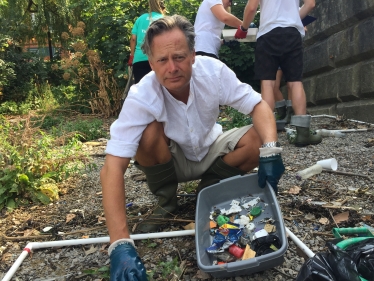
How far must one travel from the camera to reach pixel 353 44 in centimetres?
414

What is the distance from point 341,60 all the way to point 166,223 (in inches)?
137

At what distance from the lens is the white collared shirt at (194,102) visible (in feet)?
5.55

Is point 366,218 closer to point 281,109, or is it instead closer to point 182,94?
point 182,94

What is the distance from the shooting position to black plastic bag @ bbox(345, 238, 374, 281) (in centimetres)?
114

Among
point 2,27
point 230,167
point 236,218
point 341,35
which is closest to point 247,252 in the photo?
point 236,218

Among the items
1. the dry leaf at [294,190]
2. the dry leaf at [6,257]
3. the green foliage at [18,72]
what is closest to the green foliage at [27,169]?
the dry leaf at [6,257]

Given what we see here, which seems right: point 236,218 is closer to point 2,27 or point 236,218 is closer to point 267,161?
point 267,161

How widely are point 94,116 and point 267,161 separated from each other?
553 cm

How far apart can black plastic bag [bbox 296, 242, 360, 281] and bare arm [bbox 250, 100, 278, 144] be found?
716 mm

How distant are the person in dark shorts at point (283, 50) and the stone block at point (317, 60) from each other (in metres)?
1.57

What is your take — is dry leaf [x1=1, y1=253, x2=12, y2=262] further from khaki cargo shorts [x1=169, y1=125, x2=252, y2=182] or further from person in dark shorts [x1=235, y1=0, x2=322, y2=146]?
person in dark shorts [x1=235, y1=0, x2=322, y2=146]

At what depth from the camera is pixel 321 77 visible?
16.7ft

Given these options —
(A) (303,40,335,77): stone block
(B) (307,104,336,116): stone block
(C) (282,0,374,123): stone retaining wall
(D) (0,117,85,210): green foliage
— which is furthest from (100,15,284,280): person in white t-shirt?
(A) (303,40,335,77): stone block

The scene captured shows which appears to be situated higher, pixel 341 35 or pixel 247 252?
pixel 341 35
